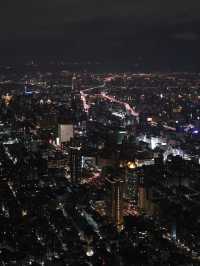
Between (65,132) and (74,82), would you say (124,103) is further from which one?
(65,132)

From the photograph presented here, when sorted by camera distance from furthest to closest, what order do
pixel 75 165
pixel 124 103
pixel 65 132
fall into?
pixel 124 103, pixel 65 132, pixel 75 165

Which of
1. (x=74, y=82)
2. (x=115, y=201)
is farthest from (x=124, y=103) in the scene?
(x=115, y=201)

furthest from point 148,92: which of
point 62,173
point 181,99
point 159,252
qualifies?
point 159,252

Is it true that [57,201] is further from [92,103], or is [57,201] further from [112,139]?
[92,103]

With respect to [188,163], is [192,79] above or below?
above

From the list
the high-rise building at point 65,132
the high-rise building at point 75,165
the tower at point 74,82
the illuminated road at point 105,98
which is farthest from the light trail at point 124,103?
the high-rise building at point 75,165
